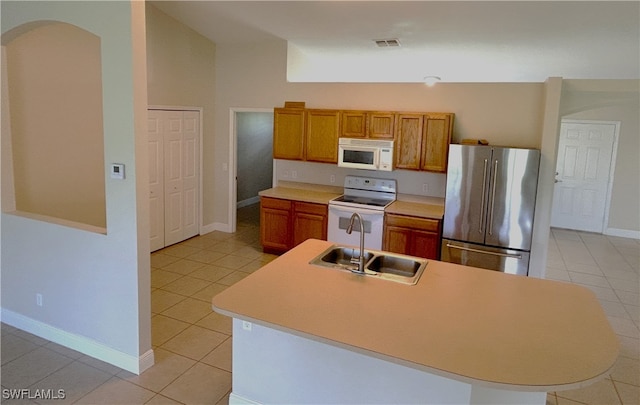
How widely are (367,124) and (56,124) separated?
351 centimetres

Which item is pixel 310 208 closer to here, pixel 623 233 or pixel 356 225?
pixel 356 225

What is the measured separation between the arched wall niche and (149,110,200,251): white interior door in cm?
110

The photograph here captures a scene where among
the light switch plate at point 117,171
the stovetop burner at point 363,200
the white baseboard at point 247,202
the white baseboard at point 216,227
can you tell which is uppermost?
the light switch plate at point 117,171

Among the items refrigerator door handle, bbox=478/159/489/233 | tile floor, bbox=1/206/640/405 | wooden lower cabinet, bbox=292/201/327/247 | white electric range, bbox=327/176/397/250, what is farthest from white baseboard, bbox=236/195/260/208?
refrigerator door handle, bbox=478/159/489/233

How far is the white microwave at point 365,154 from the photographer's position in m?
5.49

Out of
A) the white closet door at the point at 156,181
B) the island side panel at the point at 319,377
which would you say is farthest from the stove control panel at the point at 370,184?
the island side panel at the point at 319,377

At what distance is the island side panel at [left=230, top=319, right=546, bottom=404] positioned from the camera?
2.23m

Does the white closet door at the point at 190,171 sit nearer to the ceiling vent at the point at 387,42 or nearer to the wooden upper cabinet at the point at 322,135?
the wooden upper cabinet at the point at 322,135

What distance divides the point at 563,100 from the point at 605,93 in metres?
0.39

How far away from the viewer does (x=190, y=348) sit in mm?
3674

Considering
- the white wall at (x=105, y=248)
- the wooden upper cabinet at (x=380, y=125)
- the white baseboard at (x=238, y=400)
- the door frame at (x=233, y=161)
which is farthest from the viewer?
the door frame at (x=233, y=161)

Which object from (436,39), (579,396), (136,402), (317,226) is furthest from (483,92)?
(136,402)

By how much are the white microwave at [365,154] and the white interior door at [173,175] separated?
7.76 feet

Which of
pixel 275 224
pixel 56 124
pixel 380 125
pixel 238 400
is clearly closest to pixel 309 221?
pixel 275 224
